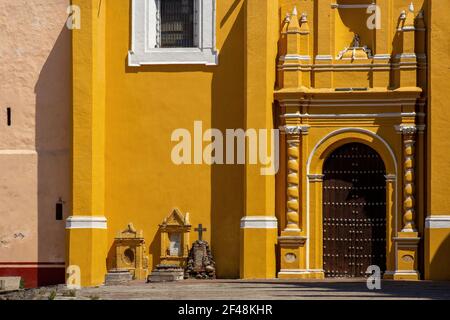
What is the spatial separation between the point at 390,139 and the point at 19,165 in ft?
27.2

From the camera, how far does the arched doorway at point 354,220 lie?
32250mm

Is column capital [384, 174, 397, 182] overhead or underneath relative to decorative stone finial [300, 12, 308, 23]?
underneath

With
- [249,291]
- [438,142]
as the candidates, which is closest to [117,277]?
[249,291]

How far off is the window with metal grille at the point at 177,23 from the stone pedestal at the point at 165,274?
507 centimetres

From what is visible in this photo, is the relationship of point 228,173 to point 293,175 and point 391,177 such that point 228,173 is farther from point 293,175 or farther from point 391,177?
point 391,177

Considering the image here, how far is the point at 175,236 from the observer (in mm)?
32531

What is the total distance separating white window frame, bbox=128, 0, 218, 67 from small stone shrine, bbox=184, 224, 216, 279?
13.3ft

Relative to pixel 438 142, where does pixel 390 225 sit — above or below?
below

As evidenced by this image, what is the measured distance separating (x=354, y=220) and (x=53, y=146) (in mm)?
6892

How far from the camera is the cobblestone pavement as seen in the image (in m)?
26.4

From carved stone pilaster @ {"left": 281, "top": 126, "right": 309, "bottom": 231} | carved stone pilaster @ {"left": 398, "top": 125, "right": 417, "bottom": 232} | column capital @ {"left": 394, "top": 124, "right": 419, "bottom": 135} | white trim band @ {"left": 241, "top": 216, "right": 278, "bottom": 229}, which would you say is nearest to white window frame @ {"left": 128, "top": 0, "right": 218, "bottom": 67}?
carved stone pilaster @ {"left": 281, "top": 126, "right": 309, "bottom": 231}

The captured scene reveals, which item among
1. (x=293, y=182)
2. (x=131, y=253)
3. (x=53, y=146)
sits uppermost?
(x=53, y=146)

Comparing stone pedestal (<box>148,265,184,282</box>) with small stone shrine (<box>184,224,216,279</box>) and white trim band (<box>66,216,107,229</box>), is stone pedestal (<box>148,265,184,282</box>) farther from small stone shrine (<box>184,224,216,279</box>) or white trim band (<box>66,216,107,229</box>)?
white trim band (<box>66,216,107,229</box>)

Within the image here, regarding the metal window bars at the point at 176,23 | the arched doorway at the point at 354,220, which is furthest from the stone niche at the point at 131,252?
the metal window bars at the point at 176,23
